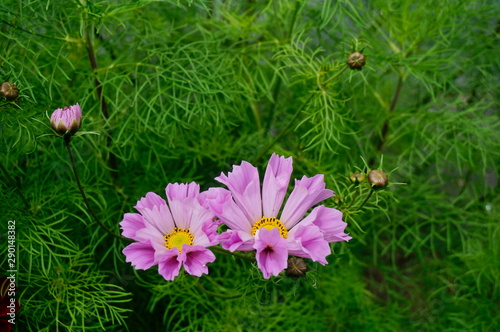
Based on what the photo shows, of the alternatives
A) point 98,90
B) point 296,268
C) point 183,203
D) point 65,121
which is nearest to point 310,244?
point 296,268

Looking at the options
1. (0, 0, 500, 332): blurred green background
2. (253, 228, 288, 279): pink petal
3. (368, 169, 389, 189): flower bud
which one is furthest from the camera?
(0, 0, 500, 332): blurred green background

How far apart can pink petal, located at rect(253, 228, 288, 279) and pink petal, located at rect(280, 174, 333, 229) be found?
0.24ft

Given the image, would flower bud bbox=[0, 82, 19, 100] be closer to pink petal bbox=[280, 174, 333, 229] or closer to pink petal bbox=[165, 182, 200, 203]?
pink petal bbox=[165, 182, 200, 203]

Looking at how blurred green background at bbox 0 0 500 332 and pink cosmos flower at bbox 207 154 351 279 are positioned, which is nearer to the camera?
pink cosmos flower at bbox 207 154 351 279

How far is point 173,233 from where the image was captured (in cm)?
71

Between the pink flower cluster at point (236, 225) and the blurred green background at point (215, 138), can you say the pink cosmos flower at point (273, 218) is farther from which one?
the blurred green background at point (215, 138)

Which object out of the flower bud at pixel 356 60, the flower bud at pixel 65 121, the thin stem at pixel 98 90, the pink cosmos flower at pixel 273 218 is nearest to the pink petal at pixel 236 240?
the pink cosmos flower at pixel 273 218

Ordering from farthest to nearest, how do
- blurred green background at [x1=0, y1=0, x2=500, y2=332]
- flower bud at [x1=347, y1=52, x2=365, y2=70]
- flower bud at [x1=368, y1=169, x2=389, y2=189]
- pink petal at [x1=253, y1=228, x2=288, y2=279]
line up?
blurred green background at [x1=0, y1=0, x2=500, y2=332] < flower bud at [x1=347, y1=52, x2=365, y2=70] < flower bud at [x1=368, y1=169, x2=389, y2=189] < pink petal at [x1=253, y1=228, x2=288, y2=279]

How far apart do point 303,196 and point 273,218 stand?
0.05 meters

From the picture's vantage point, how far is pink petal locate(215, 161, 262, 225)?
69cm

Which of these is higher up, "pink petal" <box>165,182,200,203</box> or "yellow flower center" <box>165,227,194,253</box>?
"pink petal" <box>165,182,200,203</box>

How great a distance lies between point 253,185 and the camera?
0.68 metres

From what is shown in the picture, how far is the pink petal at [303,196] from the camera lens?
690mm

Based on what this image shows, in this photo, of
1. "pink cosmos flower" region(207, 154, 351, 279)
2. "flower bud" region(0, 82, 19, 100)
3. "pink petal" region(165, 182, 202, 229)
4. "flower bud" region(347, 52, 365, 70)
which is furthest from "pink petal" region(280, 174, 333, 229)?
"flower bud" region(0, 82, 19, 100)
